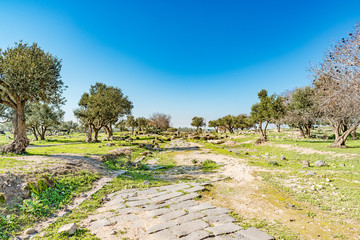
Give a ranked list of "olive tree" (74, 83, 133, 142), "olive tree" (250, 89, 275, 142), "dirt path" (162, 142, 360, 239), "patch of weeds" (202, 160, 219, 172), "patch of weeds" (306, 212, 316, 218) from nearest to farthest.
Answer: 1. "dirt path" (162, 142, 360, 239)
2. "patch of weeds" (306, 212, 316, 218)
3. "patch of weeds" (202, 160, 219, 172)
4. "olive tree" (250, 89, 275, 142)
5. "olive tree" (74, 83, 133, 142)

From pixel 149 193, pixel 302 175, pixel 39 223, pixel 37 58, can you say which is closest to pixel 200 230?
pixel 149 193

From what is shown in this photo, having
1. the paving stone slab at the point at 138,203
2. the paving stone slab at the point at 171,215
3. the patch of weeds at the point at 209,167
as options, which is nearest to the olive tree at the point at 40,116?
the patch of weeds at the point at 209,167

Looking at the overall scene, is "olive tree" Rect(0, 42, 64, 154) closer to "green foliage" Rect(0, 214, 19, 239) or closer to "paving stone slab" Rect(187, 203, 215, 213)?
"green foliage" Rect(0, 214, 19, 239)

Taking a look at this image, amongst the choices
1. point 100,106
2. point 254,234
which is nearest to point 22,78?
point 254,234

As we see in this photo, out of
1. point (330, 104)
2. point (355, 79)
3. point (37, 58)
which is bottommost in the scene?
point (330, 104)

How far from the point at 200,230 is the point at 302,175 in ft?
25.9

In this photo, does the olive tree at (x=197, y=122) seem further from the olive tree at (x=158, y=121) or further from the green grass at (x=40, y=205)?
the green grass at (x=40, y=205)

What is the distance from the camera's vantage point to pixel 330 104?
13055 mm

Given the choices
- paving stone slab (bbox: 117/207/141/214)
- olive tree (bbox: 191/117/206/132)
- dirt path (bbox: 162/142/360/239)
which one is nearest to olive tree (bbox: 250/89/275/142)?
dirt path (bbox: 162/142/360/239)

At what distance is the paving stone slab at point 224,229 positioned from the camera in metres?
4.44

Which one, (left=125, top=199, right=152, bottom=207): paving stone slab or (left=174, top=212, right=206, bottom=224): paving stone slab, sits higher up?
(left=174, top=212, right=206, bottom=224): paving stone slab

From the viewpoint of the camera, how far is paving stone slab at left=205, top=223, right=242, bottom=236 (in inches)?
175

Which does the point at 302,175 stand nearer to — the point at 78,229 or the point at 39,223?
the point at 78,229

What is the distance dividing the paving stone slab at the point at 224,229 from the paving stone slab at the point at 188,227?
0.24 metres
